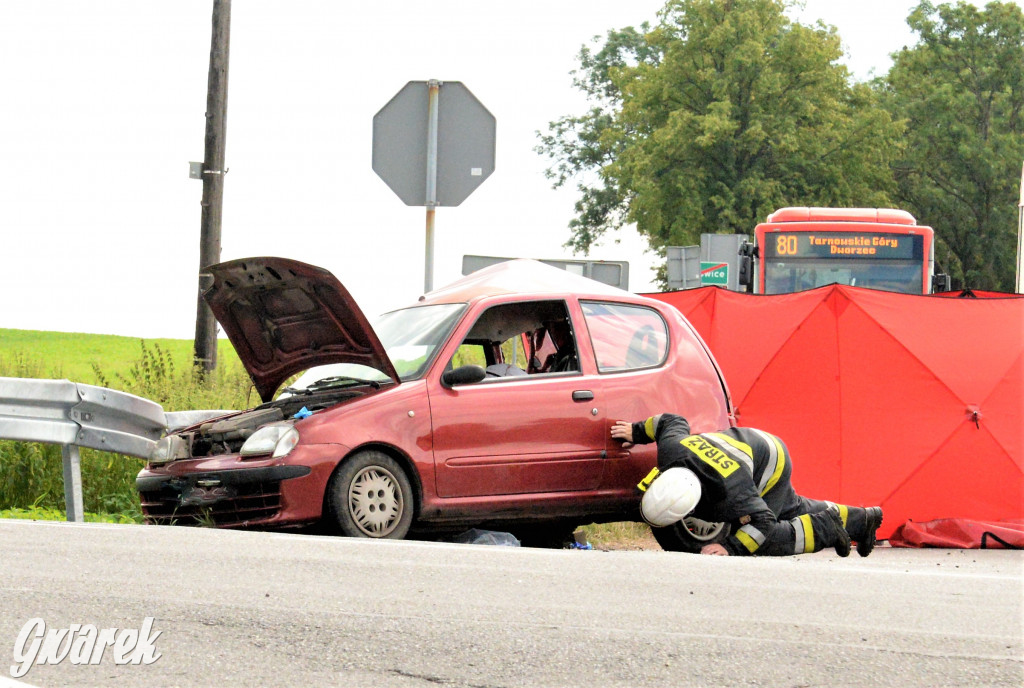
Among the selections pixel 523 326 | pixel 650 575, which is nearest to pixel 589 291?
pixel 523 326

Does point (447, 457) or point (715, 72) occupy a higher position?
point (715, 72)

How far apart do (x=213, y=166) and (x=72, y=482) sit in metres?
7.81

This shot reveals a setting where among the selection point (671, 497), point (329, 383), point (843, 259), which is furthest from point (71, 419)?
point (843, 259)

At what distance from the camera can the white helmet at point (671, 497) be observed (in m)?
7.74

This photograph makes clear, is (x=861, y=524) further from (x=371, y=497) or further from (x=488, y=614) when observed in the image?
(x=488, y=614)

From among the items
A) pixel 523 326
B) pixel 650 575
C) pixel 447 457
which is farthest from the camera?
pixel 523 326

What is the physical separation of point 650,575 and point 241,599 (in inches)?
78.1

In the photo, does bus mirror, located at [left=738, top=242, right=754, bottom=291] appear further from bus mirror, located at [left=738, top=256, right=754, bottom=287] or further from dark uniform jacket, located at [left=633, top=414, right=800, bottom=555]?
dark uniform jacket, located at [left=633, top=414, right=800, bottom=555]

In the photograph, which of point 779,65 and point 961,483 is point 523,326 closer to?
point 961,483

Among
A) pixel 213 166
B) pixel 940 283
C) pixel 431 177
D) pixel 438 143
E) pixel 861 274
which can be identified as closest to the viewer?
pixel 431 177

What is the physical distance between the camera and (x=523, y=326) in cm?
979

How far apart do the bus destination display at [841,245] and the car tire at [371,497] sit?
46.1 ft

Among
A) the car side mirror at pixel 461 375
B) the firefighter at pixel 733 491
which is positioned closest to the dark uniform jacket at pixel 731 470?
the firefighter at pixel 733 491

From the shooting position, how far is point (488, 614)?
16.9 ft
